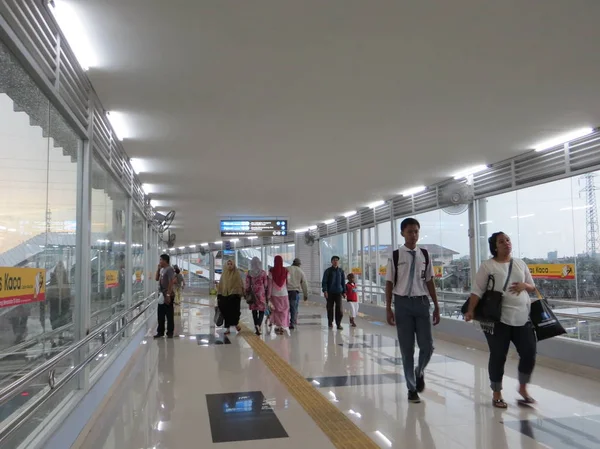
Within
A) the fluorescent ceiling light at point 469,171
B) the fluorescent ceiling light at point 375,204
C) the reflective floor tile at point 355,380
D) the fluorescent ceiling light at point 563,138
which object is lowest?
the reflective floor tile at point 355,380

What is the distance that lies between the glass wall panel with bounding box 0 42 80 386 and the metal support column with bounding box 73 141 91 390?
0.19 metres

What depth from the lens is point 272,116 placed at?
5.67 meters

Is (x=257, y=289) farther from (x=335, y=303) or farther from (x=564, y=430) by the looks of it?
(x=564, y=430)

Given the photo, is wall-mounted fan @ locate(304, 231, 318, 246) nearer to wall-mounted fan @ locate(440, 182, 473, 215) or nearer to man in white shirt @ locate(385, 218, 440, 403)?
wall-mounted fan @ locate(440, 182, 473, 215)

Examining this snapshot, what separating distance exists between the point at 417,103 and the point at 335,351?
377 centimetres

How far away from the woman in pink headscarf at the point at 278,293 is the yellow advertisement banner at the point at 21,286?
6293 mm

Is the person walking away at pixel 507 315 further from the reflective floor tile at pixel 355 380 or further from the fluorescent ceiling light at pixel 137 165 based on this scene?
the fluorescent ceiling light at pixel 137 165

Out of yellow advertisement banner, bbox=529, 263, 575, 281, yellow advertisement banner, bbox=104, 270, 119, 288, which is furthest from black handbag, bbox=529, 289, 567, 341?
yellow advertisement banner, bbox=104, 270, 119, 288

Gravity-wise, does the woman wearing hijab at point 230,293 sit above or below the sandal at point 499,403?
above

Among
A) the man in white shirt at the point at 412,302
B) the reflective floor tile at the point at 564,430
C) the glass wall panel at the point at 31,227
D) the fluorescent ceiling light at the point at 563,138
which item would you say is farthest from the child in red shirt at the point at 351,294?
the glass wall panel at the point at 31,227

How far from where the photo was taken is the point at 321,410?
13.6ft

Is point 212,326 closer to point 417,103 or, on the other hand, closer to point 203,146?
point 203,146

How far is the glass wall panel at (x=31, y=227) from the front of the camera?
2490mm

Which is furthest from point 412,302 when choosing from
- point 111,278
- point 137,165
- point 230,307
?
point 137,165
